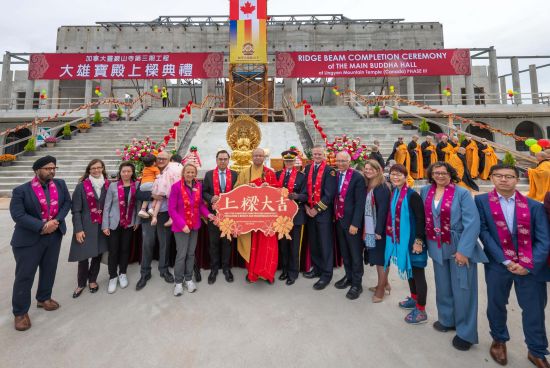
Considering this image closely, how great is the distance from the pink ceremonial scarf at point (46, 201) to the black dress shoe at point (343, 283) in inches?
135

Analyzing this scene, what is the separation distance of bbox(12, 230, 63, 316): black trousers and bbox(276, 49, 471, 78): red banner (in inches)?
669

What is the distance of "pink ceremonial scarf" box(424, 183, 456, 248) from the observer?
7.69 feet

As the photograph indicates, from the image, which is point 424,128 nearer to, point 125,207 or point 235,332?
point 235,332

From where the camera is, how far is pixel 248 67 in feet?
61.0

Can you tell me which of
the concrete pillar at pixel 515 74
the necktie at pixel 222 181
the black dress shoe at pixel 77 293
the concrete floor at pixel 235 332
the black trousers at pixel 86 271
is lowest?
the concrete floor at pixel 235 332

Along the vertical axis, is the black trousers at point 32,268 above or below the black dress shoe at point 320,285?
above

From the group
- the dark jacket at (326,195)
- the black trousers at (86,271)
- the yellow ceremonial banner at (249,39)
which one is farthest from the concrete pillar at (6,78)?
the dark jacket at (326,195)

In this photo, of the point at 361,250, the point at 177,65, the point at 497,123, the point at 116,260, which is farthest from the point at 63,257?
the point at 497,123

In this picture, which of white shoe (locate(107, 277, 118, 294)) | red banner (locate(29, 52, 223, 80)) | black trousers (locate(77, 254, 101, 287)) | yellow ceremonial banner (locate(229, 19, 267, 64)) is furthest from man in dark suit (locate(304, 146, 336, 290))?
red banner (locate(29, 52, 223, 80))

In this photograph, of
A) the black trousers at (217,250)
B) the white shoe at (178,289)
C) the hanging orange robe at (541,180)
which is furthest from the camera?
the hanging orange robe at (541,180)

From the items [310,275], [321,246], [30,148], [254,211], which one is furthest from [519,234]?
[30,148]

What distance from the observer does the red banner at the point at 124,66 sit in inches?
674

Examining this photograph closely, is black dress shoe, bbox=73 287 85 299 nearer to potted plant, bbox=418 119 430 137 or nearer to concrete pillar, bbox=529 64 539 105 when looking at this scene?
potted plant, bbox=418 119 430 137

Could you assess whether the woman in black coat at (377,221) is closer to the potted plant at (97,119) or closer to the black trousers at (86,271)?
the black trousers at (86,271)
